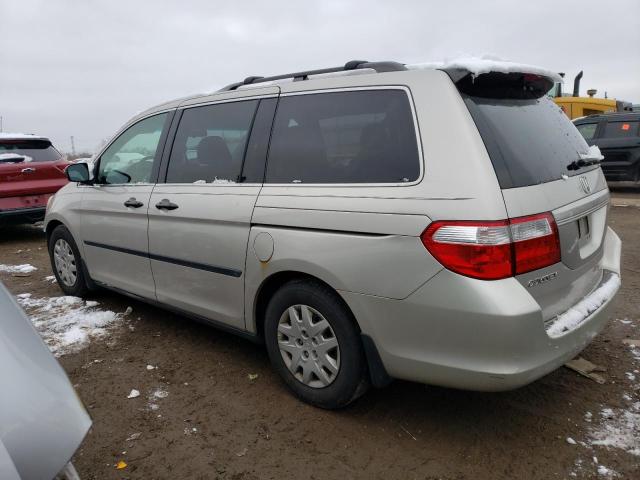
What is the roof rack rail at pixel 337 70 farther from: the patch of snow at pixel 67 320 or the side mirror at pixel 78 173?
the patch of snow at pixel 67 320

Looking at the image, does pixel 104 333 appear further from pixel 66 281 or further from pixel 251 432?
pixel 251 432

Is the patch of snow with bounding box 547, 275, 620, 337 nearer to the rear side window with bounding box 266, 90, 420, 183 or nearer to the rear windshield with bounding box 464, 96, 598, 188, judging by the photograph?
the rear windshield with bounding box 464, 96, 598, 188

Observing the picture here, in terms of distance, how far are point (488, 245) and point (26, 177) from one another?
743 cm

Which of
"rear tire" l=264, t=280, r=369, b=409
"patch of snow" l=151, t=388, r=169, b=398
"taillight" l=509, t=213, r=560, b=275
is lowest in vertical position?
"patch of snow" l=151, t=388, r=169, b=398

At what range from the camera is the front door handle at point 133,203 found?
11.9 feet

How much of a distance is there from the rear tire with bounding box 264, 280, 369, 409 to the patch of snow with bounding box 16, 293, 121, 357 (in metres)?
1.79

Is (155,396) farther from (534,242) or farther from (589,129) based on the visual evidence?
(589,129)

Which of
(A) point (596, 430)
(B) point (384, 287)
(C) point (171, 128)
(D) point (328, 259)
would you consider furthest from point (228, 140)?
(A) point (596, 430)

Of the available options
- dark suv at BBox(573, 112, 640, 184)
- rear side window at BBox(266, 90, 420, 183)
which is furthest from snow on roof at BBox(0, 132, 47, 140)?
dark suv at BBox(573, 112, 640, 184)

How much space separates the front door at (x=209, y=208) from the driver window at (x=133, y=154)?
0.27 metres

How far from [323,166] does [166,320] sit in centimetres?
232

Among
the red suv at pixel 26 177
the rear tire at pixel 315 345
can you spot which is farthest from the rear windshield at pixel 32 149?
the rear tire at pixel 315 345

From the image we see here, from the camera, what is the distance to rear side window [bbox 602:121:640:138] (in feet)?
34.9

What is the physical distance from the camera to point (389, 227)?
2275 mm
